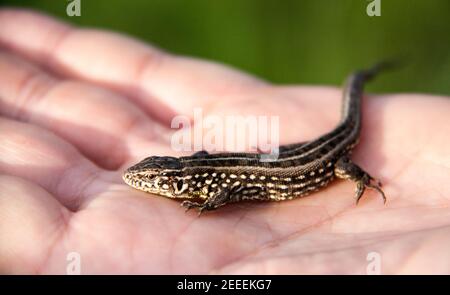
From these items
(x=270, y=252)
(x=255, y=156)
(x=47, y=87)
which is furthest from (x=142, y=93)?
(x=270, y=252)

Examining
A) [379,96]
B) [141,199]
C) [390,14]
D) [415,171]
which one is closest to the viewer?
[141,199]

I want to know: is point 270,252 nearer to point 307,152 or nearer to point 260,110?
point 307,152

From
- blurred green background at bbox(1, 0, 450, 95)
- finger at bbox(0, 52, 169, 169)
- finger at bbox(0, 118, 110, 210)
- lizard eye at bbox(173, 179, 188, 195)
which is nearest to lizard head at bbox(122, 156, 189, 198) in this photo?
lizard eye at bbox(173, 179, 188, 195)

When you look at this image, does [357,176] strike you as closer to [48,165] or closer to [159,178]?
[159,178]

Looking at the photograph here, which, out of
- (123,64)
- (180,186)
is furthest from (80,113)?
(180,186)

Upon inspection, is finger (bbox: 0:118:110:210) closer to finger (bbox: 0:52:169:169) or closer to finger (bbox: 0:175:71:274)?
finger (bbox: 0:175:71:274)

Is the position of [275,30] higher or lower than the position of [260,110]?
higher
